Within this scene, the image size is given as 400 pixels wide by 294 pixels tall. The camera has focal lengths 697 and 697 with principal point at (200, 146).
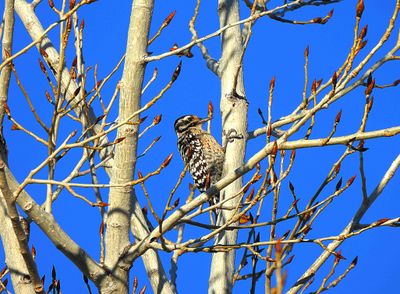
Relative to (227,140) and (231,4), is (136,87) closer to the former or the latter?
(227,140)

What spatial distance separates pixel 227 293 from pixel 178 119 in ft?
12.6

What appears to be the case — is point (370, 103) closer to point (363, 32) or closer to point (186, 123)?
point (363, 32)

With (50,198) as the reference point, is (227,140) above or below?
above

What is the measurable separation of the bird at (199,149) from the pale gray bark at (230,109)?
2393mm

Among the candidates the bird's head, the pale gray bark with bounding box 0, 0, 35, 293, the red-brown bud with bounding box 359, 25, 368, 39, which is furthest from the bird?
the red-brown bud with bounding box 359, 25, 368, 39

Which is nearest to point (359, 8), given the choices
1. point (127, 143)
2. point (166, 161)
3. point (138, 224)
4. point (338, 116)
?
point (338, 116)

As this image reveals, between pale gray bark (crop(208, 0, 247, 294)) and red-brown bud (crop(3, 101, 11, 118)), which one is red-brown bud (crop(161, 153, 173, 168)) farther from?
pale gray bark (crop(208, 0, 247, 294))

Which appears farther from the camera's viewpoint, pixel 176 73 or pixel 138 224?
pixel 138 224

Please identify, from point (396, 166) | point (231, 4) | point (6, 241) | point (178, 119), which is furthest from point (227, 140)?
point (178, 119)

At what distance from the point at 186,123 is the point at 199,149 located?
41 centimetres

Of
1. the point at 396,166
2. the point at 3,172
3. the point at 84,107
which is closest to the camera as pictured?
the point at 3,172

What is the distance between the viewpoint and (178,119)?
8148 millimetres

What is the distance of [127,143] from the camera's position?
4047 millimetres

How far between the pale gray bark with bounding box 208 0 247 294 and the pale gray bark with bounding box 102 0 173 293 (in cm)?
84
